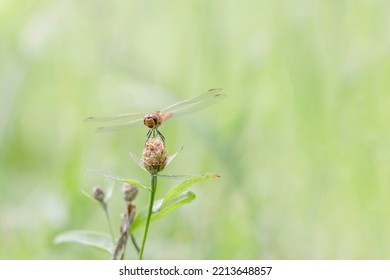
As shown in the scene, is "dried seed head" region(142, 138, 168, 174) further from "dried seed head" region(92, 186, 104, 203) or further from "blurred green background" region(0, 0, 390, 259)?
"blurred green background" region(0, 0, 390, 259)

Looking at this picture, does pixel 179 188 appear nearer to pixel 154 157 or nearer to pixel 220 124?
pixel 154 157

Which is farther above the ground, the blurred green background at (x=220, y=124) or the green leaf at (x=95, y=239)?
the blurred green background at (x=220, y=124)

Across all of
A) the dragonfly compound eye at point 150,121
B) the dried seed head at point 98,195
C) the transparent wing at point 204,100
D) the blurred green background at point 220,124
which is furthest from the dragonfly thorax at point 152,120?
the blurred green background at point 220,124

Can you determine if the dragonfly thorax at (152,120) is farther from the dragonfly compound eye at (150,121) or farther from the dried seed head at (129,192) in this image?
the dried seed head at (129,192)

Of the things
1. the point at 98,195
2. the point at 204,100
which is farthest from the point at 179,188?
the point at 204,100

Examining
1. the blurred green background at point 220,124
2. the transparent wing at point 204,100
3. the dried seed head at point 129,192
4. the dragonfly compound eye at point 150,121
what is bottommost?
the dried seed head at point 129,192
